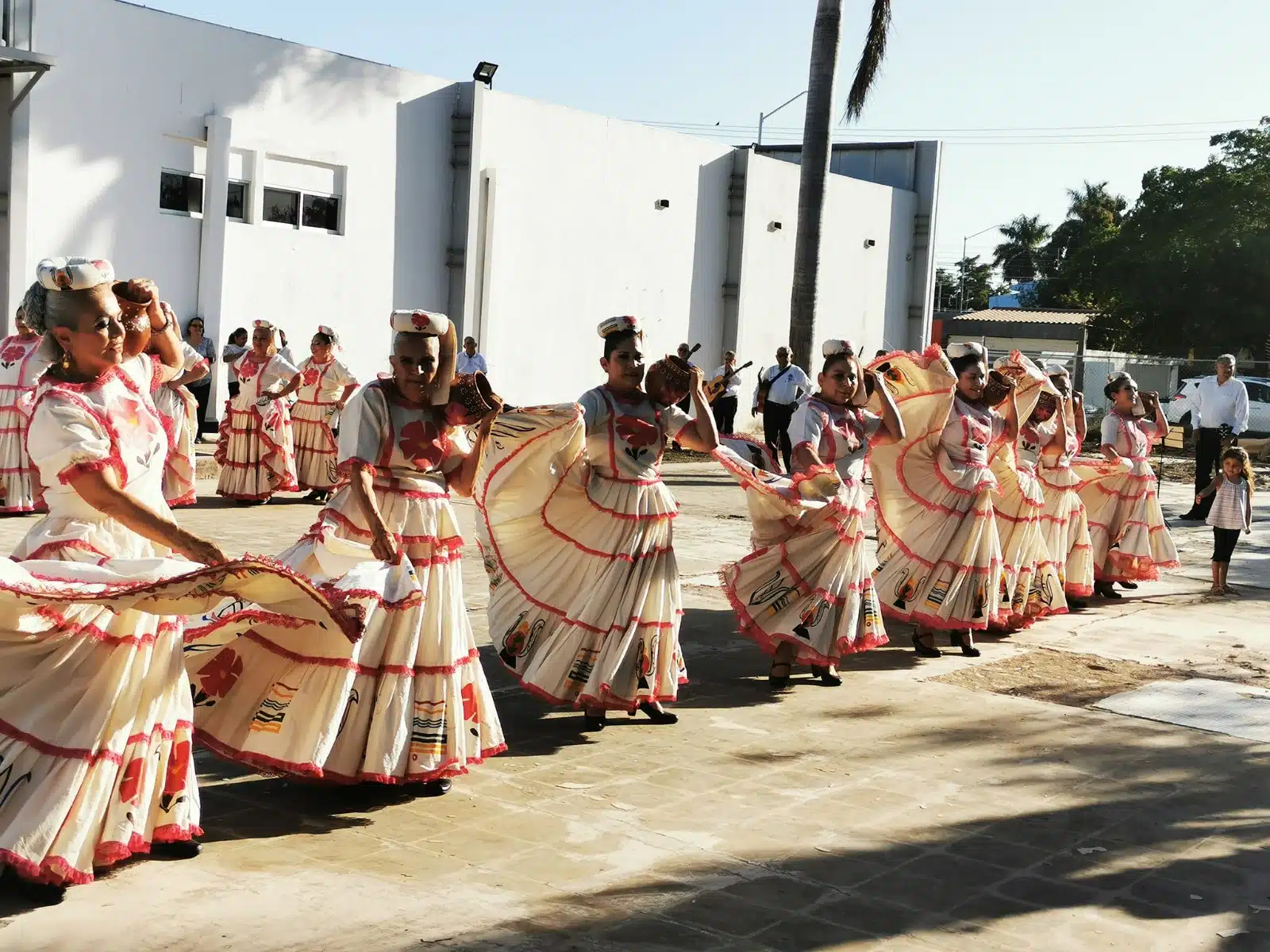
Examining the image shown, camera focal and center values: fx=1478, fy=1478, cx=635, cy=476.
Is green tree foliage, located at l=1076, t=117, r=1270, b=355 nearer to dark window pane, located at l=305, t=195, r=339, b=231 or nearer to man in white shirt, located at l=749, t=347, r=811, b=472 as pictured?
man in white shirt, located at l=749, t=347, r=811, b=472

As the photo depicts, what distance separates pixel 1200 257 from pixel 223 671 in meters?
41.9

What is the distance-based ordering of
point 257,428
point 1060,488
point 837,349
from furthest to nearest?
1. point 257,428
2. point 1060,488
3. point 837,349

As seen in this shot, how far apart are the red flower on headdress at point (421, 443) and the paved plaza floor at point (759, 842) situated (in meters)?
1.28

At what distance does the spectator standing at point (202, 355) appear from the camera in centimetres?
1845

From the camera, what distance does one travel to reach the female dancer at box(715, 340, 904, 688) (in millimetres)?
7875

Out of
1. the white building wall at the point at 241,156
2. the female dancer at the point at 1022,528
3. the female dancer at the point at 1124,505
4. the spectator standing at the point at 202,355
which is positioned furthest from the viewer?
the spectator standing at the point at 202,355

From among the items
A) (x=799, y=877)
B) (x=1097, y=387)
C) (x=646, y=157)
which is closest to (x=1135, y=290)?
(x=1097, y=387)

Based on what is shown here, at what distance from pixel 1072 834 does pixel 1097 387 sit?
29740 mm

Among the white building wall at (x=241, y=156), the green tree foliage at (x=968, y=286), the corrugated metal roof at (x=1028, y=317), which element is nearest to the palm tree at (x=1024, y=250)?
the green tree foliage at (x=968, y=286)

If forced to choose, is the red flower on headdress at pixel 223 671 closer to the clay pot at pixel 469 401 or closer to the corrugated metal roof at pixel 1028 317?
the clay pot at pixel 469 401

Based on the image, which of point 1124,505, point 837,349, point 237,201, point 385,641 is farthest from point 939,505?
point 237,201

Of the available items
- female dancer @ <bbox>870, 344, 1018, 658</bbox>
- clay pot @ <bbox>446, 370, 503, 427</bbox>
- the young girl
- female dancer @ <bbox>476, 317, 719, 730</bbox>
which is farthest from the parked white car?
clay pot @ <bbox>446, 370, 503, 427</bbox>

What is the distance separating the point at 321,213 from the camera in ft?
71.2

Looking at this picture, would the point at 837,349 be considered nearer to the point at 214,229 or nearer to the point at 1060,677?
the point at 1060,677
